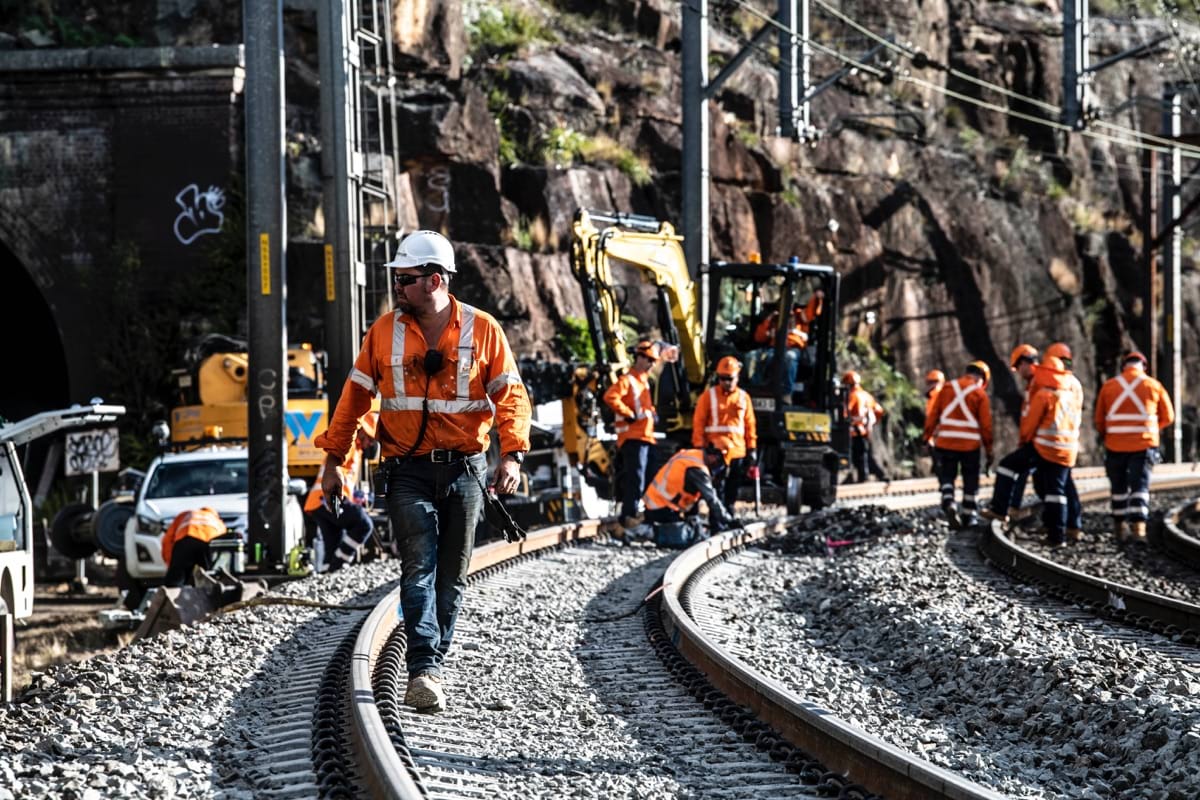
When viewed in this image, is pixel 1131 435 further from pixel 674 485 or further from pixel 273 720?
pixel 273 720

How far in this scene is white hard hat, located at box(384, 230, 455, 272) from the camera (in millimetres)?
7250

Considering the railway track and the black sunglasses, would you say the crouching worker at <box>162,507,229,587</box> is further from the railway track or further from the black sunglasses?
the black sunglasses

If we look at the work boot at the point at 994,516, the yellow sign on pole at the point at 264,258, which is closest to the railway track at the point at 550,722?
the yellow sign on pole at the point at 264,258

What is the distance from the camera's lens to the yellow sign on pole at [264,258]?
598 inches

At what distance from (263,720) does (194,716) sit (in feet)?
1.07

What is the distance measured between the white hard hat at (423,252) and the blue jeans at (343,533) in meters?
8.20

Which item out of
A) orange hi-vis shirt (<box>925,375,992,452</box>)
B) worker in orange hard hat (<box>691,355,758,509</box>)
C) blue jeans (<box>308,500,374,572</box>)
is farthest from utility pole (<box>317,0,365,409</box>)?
orange hi-vis shirt (<box>925,375,992,452</box>)

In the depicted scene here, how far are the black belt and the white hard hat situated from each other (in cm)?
79

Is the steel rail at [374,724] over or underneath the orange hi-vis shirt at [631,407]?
underneath

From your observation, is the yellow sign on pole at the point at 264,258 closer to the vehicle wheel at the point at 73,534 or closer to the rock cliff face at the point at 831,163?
the vehicle wheel at the point at 73,534

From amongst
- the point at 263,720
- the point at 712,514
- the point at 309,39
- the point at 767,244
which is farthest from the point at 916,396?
the point at 263,720

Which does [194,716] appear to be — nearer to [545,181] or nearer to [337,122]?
[337,122]

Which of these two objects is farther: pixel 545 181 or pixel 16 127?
pixel 545 181

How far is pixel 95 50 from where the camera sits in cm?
2595
